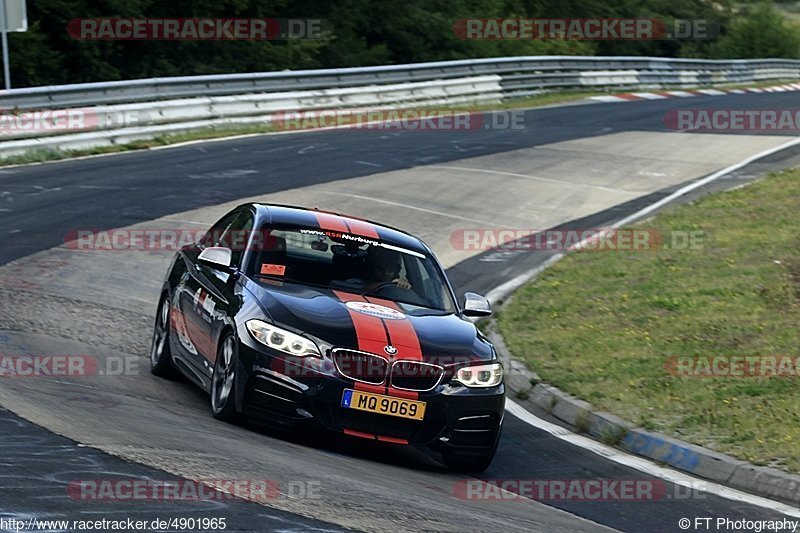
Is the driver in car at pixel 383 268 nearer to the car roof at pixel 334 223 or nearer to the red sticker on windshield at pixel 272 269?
the car roof at pixel 334 223

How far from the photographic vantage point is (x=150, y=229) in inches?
632

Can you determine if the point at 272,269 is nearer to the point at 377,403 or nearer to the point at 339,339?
the point at 339,339

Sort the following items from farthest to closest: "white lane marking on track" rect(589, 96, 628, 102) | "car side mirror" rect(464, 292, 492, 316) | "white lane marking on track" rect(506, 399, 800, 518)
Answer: "white lane marking on track" rect(589, 96, 628, 102) < "car side mirror" rect(464, 292, 492, 316) < "white lane marking on track" rect(506, 399, 800, 518)

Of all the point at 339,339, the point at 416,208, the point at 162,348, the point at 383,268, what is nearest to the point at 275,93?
the point at 416,208

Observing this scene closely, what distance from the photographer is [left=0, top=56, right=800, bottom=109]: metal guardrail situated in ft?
74.5

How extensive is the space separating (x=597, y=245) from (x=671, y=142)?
10.6 metres

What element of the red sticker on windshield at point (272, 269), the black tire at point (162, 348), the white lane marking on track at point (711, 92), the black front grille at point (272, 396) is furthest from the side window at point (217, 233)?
the white lane marking on track at point (711, 92)

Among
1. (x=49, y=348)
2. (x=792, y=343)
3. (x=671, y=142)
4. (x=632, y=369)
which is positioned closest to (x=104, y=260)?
(x=49, y=348)

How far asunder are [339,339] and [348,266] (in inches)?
52.6

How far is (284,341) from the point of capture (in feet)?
27.0

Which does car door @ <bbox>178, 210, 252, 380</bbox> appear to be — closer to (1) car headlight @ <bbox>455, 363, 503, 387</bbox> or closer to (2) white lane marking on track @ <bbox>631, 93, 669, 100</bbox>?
(1) car headlight @ <bbox>455, 363, 503, 387</bbox>

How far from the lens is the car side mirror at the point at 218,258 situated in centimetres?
923

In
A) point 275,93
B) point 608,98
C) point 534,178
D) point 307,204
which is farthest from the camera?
point 608,98

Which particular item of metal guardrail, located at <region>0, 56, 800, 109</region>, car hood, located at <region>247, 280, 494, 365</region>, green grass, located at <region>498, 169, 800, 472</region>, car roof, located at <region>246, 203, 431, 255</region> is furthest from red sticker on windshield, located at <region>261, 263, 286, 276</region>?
metal guardrail, located at <region>0, 56, 800, 109</region>
